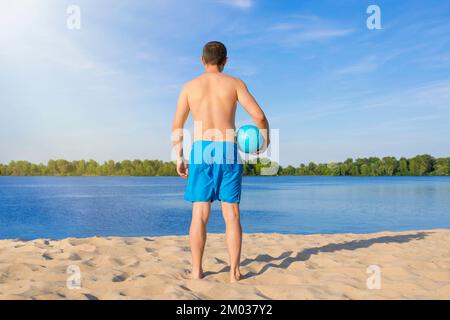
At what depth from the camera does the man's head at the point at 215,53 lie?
411cm

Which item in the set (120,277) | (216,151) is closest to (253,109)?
(216,151)

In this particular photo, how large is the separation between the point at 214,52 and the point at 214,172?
1219mm

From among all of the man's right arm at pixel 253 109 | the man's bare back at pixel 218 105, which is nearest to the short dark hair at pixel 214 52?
the man's bare back at pixel 218 105

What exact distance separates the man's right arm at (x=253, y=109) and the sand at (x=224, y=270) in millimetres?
1494

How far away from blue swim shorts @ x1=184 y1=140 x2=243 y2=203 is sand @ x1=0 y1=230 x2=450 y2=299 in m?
0.83

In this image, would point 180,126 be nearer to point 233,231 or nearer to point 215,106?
point 215,106

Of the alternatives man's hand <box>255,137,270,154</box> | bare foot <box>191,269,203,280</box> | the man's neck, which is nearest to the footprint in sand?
bare foot <box>191,269,203,280</box>

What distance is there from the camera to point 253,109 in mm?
4016

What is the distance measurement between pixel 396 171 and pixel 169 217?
91.8 m

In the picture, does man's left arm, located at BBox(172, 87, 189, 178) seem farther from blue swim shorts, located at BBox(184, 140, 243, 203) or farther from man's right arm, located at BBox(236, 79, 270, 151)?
man's right arm, located at BBox(236, 79, 270, 151)
